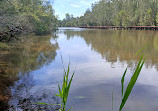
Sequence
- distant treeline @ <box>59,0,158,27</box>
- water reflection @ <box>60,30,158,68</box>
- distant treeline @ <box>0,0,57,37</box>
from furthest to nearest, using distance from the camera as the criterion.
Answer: distant treeline @ <box>59,0,158,27</box>, distant treeline @ <box>0,0,57,37</box>, water reflection @ <box>60,30,158,68</box>

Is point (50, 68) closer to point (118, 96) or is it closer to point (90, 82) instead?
point (90, 82)

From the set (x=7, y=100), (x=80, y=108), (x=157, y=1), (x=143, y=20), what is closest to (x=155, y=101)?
(x=80, y=108)

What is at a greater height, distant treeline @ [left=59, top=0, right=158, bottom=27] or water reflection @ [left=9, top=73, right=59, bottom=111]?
distant treeline @ [left=59, top=0, right=158, bottom=27]

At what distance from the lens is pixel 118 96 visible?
5891mm

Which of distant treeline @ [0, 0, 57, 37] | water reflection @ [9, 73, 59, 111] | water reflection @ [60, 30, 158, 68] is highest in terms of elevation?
distant treeline @ [0, 0, 57, 37]

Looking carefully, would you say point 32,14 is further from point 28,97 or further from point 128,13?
point 128,13

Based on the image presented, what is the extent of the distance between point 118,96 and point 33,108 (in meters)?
2.83

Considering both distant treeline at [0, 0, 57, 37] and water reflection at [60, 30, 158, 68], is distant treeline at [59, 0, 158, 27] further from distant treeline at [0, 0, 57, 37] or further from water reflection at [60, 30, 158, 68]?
water reflection at [60, 30, 158, 68]

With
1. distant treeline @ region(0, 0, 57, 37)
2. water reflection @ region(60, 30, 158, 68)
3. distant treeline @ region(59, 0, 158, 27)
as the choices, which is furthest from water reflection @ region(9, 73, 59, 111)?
distant treeline @ region(59, 0, 158, 27)

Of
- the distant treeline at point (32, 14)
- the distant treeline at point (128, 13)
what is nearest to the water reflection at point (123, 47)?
the distant treeline at point (32, 14)

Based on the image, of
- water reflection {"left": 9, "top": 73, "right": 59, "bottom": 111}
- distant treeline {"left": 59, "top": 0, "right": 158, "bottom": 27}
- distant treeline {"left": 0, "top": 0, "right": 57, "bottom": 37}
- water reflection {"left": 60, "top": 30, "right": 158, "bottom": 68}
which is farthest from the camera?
A: distant treeline {"left": 59, "top": 0, "right": 158, "bottom": 27}

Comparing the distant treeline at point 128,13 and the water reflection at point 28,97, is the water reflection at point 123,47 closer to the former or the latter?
the water reflection at point 28,97

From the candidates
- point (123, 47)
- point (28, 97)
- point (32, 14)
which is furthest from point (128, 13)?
point (28, 97)

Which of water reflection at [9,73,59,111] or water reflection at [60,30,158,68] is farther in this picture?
water reflection at [60,30,158,68]
